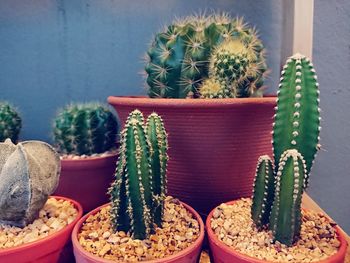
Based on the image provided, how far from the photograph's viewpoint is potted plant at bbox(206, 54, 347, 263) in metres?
0.60

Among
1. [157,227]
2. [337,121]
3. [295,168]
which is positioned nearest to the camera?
[295,168]

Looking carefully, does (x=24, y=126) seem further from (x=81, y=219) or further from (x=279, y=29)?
(x=279, y=29)

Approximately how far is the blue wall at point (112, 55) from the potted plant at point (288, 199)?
702 mm

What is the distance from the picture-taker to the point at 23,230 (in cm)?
73

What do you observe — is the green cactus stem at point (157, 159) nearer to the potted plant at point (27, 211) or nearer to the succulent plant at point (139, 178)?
the succulent plant at point (139, 178)

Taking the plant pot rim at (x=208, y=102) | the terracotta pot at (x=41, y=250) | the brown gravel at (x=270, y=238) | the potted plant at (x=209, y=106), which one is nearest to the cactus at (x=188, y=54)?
the potted plant at (x=209, y=106)

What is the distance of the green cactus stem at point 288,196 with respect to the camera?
0.59m

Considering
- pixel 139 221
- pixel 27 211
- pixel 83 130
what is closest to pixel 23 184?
pixel 27 211

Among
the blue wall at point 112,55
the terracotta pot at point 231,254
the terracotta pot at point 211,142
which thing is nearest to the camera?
the terracotta pot at point 231,254

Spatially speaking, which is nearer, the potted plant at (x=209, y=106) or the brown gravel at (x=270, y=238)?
the brown gravel at (x=270, y=238)

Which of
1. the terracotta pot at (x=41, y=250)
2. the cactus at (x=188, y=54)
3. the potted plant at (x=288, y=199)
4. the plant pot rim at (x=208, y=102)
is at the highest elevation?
the cactus at (x=188, y=54)

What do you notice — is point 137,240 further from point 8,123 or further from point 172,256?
point 8,123

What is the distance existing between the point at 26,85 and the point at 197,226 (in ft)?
3.36

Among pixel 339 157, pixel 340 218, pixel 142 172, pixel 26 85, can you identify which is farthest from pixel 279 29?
pixel 26 85
